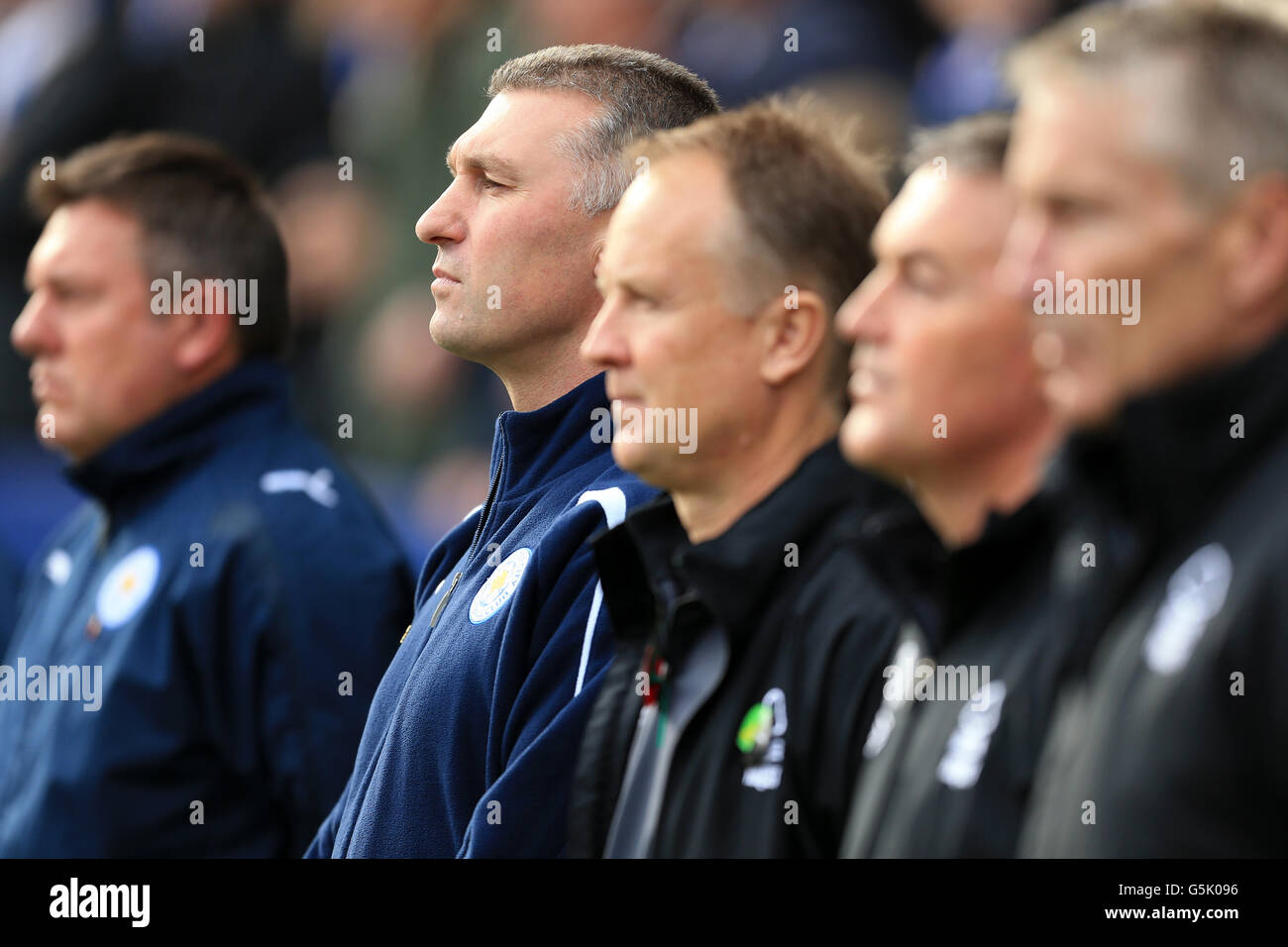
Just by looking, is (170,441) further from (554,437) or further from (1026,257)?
(1026,257)

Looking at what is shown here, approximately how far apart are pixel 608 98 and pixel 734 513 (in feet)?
3.70

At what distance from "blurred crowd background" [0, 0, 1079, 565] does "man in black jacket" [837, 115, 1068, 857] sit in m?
2.79

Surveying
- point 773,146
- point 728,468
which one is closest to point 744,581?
point 728,468

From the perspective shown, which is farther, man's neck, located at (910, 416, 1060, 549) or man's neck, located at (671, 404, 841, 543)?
man's neck, located at (671, 404, 841, 543)

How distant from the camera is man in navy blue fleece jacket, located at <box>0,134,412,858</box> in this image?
13.0 feet

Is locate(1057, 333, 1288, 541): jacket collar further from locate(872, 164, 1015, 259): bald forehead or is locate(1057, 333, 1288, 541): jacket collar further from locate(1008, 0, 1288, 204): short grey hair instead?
locate(872, 164, 1015, 259): bald forehead

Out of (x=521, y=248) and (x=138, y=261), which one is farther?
(x=138, y=261)

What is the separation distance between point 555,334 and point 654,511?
0.69m

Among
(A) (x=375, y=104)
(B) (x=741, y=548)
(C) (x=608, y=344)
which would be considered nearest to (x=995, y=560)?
(B) (x=741, y=548)

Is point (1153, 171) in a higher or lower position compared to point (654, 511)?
higher

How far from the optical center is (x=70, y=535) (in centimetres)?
500

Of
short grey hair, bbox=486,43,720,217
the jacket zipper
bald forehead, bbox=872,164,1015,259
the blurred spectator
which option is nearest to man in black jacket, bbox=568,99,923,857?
bald forehead, bbox=872,164,1015,259

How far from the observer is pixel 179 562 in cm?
420
